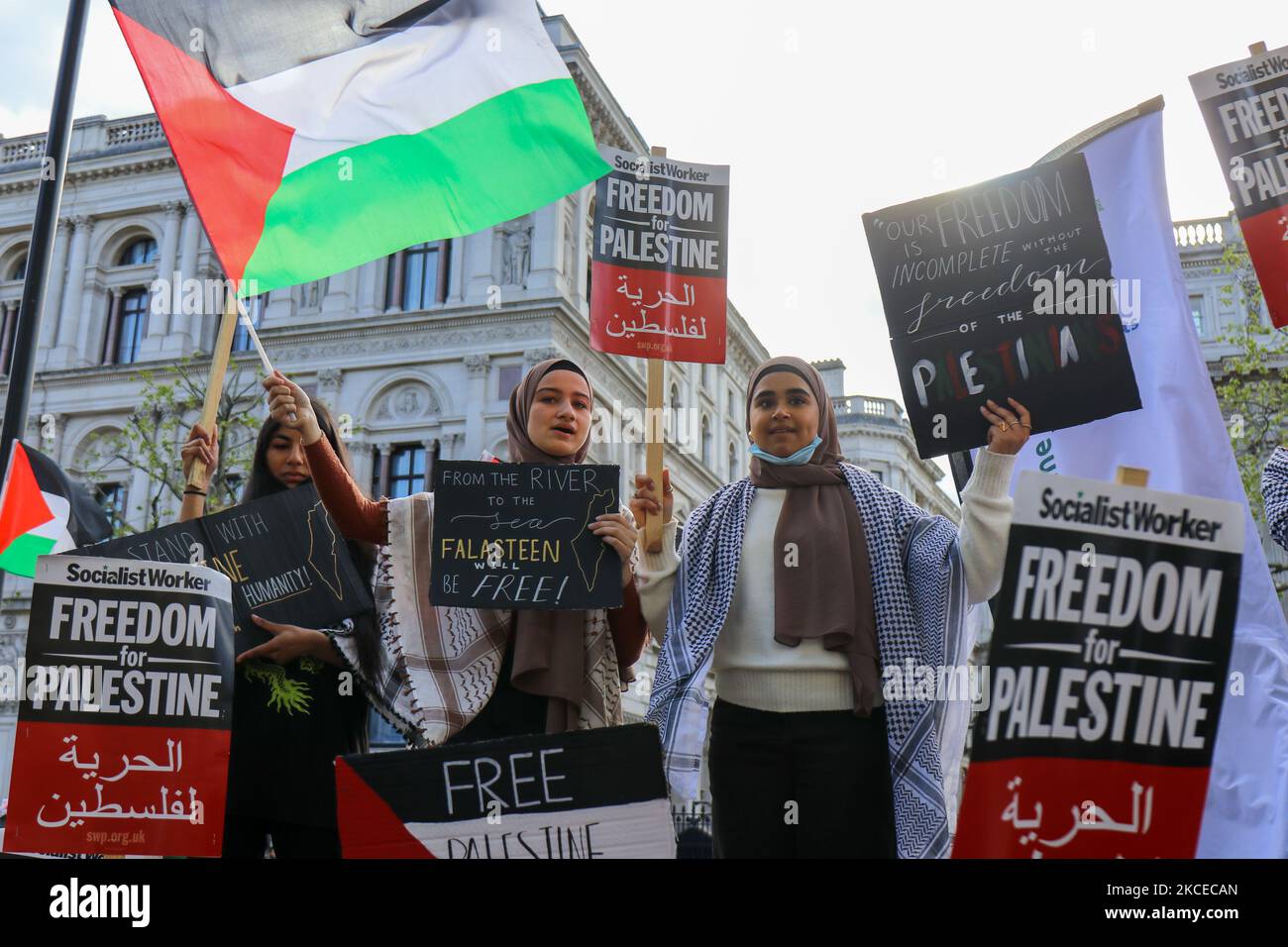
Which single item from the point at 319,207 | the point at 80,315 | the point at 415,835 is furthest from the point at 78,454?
the point at 415,835

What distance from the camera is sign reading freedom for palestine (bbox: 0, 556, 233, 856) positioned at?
344 centimetres

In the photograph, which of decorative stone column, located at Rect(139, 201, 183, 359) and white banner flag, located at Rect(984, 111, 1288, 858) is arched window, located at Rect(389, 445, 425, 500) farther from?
white banner flag, located at Rect(984, 111, 1288, 858)

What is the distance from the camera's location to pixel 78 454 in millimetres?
30766

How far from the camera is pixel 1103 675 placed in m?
2.81

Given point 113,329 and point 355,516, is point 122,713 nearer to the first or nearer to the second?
point 355,516

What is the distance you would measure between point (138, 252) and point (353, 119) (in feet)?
101

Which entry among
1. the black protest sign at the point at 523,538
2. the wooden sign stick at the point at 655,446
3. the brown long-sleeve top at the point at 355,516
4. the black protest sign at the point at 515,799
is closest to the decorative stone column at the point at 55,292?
the brown long-sleeve top at the point at 355,516

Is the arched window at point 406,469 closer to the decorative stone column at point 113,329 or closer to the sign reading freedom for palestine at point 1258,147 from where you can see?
the decorative stone column at point 113,329

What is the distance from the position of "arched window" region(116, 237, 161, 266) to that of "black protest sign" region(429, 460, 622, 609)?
104ft

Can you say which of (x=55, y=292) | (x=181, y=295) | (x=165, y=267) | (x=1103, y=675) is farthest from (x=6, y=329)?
(x=1103, y=675)
